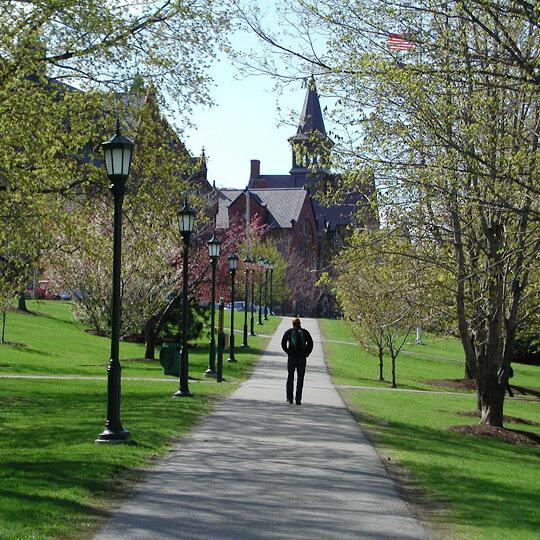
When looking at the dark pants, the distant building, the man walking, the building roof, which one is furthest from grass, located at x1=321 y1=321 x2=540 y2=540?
the building roof

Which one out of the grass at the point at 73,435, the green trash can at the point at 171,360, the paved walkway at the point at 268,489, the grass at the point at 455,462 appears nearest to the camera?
the paved walkway at the point at 268,489

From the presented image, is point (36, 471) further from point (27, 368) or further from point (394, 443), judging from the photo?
point (27, 368)

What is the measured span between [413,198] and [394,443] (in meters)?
4.56

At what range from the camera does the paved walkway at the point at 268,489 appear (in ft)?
25.3

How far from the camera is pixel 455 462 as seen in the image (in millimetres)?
13133

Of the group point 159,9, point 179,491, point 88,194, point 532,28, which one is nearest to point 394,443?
point 179,491

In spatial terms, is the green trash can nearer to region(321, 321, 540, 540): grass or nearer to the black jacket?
region(321, 321, 540, 540): grass

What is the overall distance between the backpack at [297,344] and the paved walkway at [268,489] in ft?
9.21

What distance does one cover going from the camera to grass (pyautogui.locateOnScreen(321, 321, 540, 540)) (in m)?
8.83

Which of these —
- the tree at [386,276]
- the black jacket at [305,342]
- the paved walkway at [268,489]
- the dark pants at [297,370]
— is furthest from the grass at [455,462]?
the tree at [386,276]

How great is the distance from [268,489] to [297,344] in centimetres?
969

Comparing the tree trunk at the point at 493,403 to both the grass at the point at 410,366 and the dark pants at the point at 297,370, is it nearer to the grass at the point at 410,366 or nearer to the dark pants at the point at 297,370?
the dark pants at the point at 297,370

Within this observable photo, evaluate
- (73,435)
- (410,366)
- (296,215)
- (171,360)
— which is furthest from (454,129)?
(296,215)

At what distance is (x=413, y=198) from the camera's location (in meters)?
16.9
